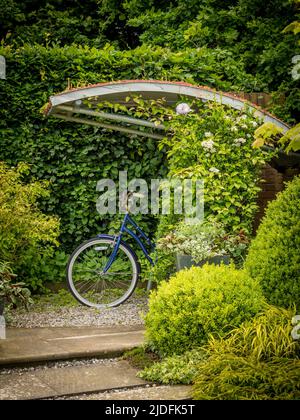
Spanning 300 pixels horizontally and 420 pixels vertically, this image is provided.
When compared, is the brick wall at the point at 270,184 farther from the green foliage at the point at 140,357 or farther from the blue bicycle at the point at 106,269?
the green foliage at the point at 140,357

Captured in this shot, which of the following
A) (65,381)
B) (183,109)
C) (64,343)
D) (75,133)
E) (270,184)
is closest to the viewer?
(65,381)

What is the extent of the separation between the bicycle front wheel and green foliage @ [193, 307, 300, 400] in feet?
8.49

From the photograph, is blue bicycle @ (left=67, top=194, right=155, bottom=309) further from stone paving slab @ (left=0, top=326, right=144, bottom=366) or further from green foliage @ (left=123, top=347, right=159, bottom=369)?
green foliage @ (left=123, top=347, right=159, bottom=369)

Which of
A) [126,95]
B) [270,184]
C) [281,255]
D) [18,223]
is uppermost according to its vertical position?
[126,95]

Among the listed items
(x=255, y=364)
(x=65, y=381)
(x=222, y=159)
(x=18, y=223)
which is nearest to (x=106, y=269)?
(x=18, y=223)

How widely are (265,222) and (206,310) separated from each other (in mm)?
1143

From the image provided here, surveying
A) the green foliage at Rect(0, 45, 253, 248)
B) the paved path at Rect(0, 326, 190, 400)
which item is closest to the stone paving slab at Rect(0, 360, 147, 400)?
the paved path at Rect(0, 326, 190, 400)

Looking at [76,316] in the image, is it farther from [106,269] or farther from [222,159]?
[222,159]

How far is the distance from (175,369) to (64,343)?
45.2 inches

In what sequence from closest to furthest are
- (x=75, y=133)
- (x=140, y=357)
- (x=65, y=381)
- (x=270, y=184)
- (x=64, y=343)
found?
(x=65, y=381), (x=140, y=357), (x=64, y=343), (x=75, y=133), (x=270, y=184)

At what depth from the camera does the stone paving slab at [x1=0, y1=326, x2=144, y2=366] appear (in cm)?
432

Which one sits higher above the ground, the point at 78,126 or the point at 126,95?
the point at 126,95

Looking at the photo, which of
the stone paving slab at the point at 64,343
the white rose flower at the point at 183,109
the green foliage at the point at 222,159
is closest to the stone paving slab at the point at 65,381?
the stone paving slab at the point at 64,343

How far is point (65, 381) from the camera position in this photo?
392 centimetres
